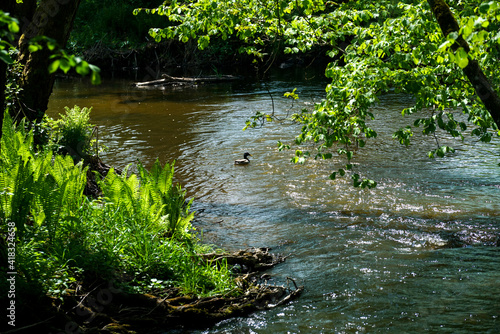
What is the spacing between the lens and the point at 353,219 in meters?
8.91

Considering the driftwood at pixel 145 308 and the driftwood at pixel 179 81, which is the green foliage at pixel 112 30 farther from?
the driftwood at pixel 145 308

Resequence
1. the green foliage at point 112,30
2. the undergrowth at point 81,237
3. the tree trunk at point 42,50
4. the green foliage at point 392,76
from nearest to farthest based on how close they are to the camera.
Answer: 1. the undergrowth at point 81,237
2. the green foliage at point 392,76
3. the tree trunk at point 42,50
4. the green foliage at point 112,30

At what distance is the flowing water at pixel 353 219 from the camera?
5602mm

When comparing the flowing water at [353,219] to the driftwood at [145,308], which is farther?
the flowing water at [353,219]

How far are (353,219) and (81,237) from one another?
522 cm

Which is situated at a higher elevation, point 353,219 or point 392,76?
point 392,76

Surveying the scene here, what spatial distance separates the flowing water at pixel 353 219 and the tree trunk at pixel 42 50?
3.86 meters

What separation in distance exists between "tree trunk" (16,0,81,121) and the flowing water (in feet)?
12.7

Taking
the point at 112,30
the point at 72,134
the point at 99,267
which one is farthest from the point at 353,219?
the point at 112,30

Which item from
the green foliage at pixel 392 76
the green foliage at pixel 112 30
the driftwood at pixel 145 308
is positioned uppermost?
the green foliage at pixel 112 30

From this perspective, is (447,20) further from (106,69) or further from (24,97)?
(106,69)

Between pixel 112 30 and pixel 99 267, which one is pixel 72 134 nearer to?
pixel 99 267

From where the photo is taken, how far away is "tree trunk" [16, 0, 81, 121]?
8.98 m

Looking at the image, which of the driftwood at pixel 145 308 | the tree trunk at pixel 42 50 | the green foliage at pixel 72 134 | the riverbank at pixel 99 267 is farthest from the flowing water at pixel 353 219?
the tree trunk at pixel 42 50
